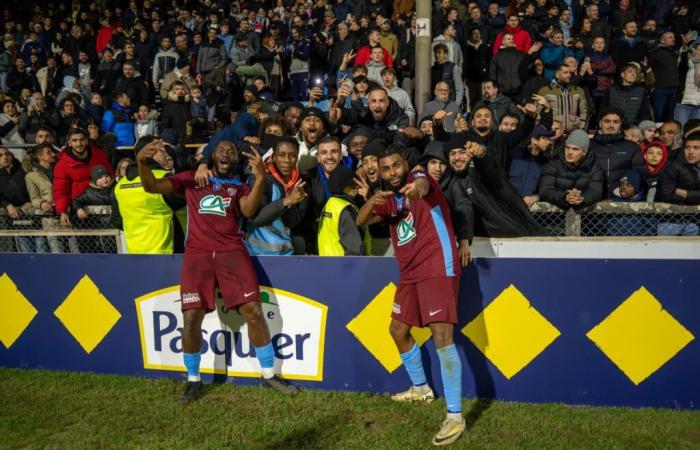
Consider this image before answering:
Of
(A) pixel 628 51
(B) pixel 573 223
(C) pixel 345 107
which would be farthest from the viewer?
(A) pixel 628 51

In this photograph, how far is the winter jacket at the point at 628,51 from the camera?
34.3 feet

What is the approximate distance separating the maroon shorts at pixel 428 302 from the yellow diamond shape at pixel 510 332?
1.50 feet

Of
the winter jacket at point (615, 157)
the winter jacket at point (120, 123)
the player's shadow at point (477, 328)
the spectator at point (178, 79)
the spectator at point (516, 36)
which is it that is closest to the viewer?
the player's shadow at point (477, 328)

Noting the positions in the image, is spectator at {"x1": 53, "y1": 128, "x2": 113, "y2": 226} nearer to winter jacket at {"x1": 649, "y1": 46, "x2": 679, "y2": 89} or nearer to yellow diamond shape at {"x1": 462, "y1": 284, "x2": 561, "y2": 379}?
yellow diamond shape at {"x1": 462, "y1": 284, "x2": 561, "y2": 379}

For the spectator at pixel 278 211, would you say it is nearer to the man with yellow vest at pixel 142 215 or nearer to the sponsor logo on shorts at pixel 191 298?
the sponsor logo on shorts at pixel 191 298

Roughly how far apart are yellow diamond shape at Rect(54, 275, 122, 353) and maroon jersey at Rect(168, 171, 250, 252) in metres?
1.20

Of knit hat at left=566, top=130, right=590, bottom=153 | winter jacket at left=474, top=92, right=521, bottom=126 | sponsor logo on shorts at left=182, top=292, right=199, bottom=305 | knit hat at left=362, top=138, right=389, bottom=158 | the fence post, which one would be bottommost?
sponsor logo on shorts at left=182, top=292, right=199, bottom=305

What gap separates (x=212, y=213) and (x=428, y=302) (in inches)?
74.2

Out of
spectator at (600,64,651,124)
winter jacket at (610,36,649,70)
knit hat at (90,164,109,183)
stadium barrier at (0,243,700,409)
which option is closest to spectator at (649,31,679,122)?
winter jacket at (610,36,649,70)

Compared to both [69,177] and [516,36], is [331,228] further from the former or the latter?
[516,36]

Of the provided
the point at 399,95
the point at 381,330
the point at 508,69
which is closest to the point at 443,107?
the point at 399,95

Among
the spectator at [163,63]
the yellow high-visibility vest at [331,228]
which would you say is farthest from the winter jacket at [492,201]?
the spectator at [163,63]

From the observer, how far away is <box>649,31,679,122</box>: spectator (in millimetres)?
10203

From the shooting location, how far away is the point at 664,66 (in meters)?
10.2
